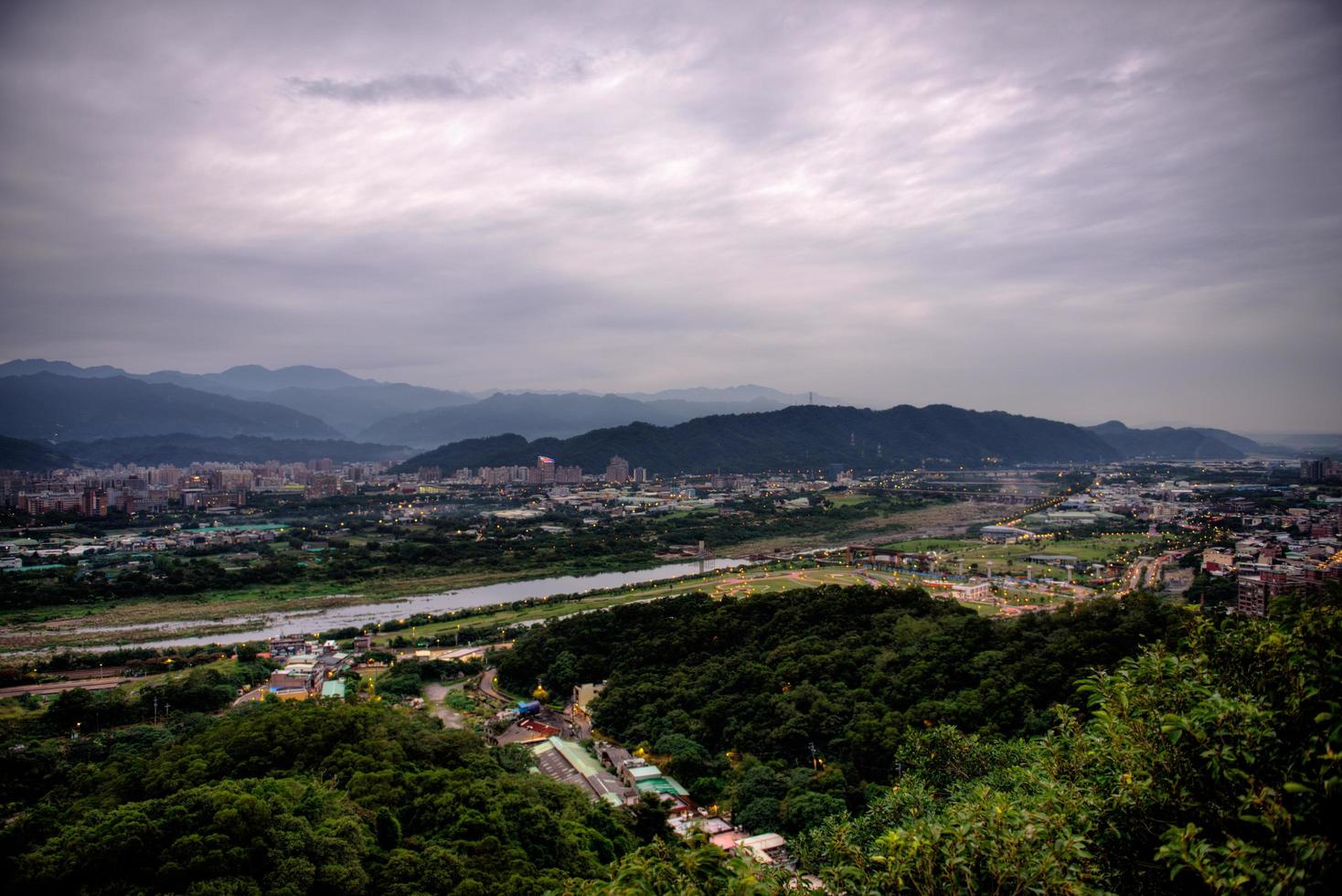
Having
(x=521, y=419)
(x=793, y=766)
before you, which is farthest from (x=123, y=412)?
(x=793, y=766)

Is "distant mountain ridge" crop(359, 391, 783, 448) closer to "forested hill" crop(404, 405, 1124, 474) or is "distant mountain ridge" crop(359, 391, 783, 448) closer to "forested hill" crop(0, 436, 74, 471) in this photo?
"forested hill" crop(404, 405, 1124, 474)

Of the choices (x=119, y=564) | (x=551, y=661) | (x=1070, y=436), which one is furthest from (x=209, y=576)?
(x=1070, y=436)

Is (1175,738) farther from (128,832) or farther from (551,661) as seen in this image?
(551,661)

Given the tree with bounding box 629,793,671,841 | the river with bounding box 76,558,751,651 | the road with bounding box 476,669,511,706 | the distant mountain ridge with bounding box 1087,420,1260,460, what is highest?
the distant mountain ridge with bounding box 1087,420,1260,460

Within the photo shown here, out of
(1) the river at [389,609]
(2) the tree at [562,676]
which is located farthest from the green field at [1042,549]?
(2) the tree at [562,676]

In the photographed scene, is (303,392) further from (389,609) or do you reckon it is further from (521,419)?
(389,609)

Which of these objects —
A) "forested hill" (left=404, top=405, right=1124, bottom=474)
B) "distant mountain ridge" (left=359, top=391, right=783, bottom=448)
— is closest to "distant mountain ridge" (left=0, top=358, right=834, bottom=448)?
"distant mountain ridge" (left=359, top=391, right=783, bottom=448)
